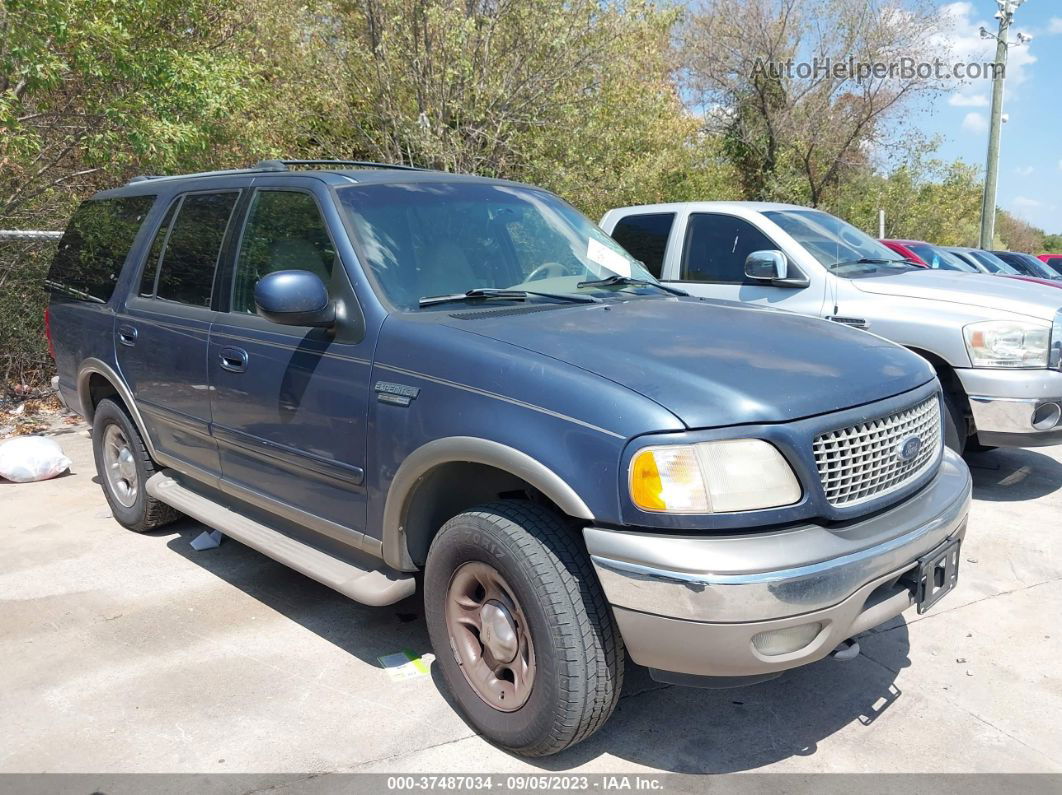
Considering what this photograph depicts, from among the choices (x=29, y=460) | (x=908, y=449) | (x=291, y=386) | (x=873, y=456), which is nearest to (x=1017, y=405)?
(x=908, y=449)

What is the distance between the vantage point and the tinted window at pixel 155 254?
458cm

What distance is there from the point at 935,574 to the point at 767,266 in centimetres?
325

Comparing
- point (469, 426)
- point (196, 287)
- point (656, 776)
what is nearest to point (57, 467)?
point (196, 287)

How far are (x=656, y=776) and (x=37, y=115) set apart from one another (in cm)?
834

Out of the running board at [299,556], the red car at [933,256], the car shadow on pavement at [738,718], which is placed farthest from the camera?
the red car at [933,256]

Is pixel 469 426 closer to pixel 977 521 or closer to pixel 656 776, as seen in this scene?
pixel 656 776

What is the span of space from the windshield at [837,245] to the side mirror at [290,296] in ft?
13.6

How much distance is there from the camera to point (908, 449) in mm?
2887

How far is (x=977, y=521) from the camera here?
525 centimetres

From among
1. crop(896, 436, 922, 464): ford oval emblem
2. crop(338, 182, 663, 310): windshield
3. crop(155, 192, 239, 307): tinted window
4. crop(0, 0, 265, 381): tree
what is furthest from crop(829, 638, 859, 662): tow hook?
crop(0, 0, 265, 381): tree

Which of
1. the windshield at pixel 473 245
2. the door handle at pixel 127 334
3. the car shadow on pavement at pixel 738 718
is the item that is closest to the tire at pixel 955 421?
the car shadow on pavement at pixel 738 718

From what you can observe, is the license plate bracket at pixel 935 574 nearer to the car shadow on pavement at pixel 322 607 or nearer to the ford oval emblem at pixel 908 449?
the ford oval emblem at pixel 908 449

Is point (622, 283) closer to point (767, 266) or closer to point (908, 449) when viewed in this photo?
point (908, 449)

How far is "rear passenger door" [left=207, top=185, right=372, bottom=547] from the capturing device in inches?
129
